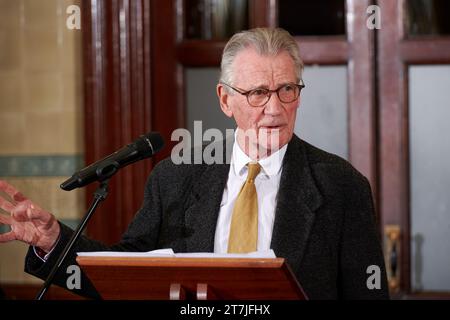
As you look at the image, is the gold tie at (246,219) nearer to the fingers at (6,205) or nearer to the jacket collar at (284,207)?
the jacket collar at (284,207)

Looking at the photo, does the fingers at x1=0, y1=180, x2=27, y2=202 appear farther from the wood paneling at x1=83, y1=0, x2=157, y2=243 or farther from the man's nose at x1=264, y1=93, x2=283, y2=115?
the wood paneling at x1=83, y1=0, x2=157, y2=243

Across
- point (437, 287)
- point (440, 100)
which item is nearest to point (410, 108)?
point (440, 100)

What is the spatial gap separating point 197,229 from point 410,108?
1433 millimetres

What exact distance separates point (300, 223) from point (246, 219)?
0.12 m

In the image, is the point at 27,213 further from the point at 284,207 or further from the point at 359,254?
the point at 359,254

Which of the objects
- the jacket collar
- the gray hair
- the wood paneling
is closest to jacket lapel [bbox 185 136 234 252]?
the jacket collar

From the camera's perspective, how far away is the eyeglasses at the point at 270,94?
6.41 feet

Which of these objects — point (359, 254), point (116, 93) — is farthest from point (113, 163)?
point (116, 93)

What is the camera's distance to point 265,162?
6.73 ft

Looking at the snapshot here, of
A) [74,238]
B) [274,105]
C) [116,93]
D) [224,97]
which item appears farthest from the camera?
[116,93]

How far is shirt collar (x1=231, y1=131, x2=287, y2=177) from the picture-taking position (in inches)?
80.6

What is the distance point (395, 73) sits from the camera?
124 inches

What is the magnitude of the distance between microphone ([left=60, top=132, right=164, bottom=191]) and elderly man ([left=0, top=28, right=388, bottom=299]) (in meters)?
0.21

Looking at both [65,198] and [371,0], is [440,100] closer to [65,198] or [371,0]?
[371,0]
